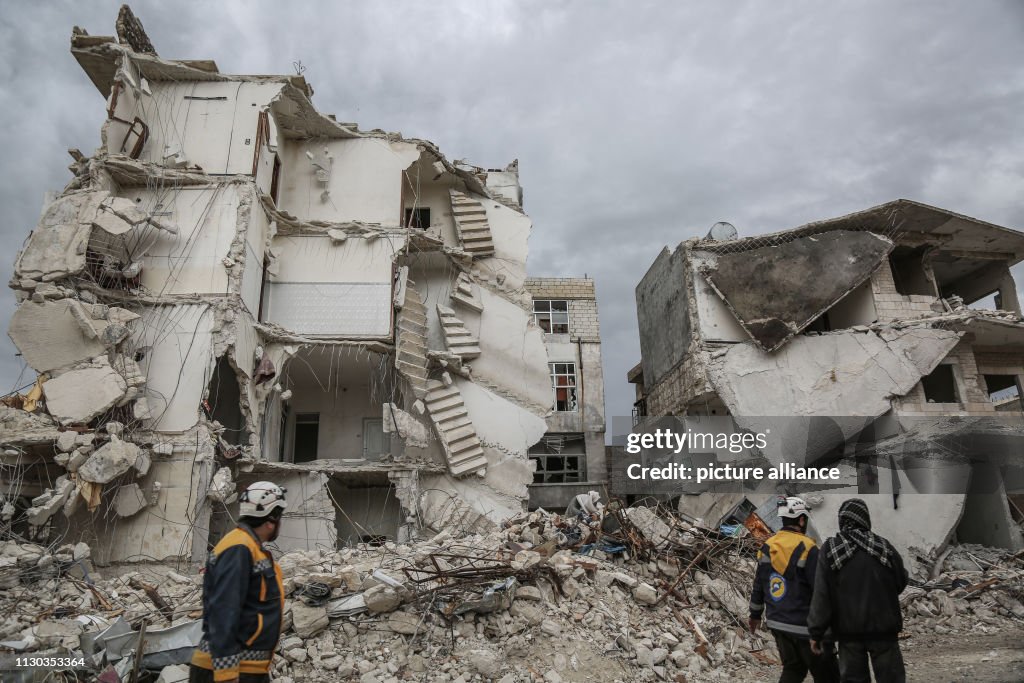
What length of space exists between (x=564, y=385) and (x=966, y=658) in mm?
16071

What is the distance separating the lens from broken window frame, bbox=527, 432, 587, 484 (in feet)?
73.7

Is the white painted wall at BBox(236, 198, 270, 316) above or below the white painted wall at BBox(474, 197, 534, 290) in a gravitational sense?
below

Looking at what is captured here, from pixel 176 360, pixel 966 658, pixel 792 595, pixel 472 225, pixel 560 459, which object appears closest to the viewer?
pixel 792 595

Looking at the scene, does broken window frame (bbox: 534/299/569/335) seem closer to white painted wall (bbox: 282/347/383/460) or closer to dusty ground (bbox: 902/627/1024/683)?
white painted wall (bbox: 282/347/383/460)

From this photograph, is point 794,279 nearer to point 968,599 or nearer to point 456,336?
point 968,599

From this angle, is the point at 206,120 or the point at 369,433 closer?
the point at 206,120

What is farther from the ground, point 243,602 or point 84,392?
point 84,392

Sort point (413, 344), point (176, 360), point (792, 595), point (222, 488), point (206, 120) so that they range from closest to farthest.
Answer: point (792, 595) → point (222, 488) → point (176, 360) → point (206, 120) → point (413, 344)

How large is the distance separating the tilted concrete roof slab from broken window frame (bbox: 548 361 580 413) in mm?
7920

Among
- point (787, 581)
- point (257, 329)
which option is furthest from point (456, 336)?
point (787, 581)

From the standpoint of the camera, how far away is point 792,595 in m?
4.66

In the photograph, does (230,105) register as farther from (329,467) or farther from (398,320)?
(329,467)

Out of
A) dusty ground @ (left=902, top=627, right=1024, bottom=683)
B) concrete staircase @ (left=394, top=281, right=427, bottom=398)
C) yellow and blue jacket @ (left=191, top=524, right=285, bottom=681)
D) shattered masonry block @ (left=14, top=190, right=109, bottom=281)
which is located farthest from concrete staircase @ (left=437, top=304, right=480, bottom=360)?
yellow and blue jacket @ (left=191, top=524, right=285, bottom=681)

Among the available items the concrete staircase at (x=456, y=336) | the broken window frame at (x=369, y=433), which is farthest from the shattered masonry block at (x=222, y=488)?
the concrete staircase at (x=456, y=336)
